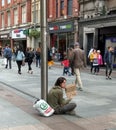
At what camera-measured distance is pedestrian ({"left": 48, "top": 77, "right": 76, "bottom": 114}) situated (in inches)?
365

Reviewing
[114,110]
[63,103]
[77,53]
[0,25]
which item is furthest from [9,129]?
[0,25]

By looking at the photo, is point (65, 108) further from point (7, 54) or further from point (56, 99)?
point (7, 54)

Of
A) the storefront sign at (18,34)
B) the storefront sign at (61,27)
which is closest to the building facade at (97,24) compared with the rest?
the storefront sign at (61,27)

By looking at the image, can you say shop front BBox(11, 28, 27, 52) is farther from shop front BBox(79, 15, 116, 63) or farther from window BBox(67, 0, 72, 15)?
shop front BBox(79, 15, 116, 63)

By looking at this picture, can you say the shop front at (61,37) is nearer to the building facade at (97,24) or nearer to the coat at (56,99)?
the building facade at (97,24)

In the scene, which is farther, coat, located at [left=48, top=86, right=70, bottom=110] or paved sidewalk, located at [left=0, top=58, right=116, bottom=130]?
coat, located at [left=48, top=86, right=70, bottom=110]

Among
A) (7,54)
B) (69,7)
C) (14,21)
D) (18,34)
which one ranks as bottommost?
(7,54)

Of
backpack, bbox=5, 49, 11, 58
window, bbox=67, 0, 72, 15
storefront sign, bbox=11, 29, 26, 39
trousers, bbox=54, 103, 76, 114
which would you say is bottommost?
trousers, bbox=54, 103, 76, 114

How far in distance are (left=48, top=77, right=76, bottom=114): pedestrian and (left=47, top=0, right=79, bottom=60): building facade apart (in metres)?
24.4

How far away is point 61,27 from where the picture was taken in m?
36.6

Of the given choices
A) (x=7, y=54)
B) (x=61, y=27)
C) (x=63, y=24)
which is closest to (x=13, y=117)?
(x=7, y=54)

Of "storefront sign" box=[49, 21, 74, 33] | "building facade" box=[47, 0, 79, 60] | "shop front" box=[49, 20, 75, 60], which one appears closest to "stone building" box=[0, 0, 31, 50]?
"building facade" box=[47, 0, 79, 60]

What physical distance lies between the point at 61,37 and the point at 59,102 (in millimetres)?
28682

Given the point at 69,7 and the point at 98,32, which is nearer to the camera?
the point at 98,32
